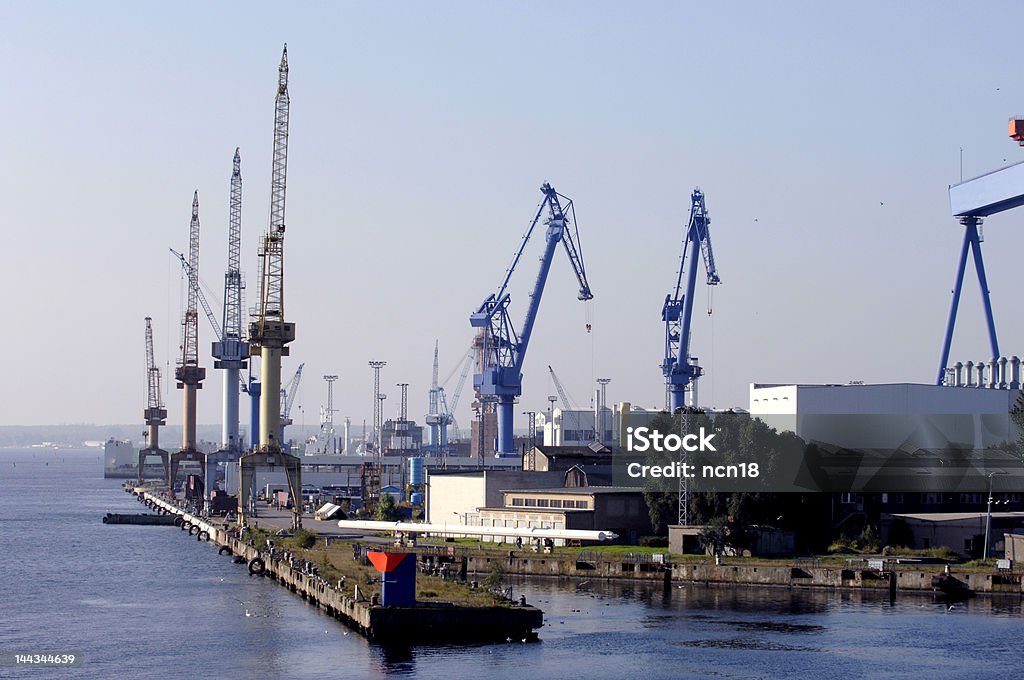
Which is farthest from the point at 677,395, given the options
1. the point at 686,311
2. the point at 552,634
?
the point at 552,634

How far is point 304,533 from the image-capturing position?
236ft

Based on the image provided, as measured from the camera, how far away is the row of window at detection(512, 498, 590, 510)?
2638 inches

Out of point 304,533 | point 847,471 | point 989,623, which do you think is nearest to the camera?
point 989,623

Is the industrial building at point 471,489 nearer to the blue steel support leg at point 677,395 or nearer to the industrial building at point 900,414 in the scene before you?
the industrial building at point 900,414

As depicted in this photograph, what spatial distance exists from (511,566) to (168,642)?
20542mm

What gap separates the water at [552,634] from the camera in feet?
126

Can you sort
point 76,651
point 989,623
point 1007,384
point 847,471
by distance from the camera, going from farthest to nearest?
point 1007,384, point 847,471, point 989,623, point 76,651

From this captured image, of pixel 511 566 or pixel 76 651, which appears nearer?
pixel 76 651

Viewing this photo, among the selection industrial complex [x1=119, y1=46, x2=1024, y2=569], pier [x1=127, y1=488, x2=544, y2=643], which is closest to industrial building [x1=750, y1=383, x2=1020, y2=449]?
industrial complex [x1=119, y1=46, x2=1024, y2=569]

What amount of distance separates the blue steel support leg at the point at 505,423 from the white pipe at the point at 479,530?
36.1m

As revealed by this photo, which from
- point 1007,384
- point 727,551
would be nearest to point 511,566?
point 727,551

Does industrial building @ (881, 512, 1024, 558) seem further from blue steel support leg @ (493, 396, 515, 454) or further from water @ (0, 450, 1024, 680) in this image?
blue steel support leg @ (493, 396, 515, 454)

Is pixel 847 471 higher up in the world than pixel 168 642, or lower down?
higher up

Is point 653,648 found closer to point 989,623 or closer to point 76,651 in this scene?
point 989,623
